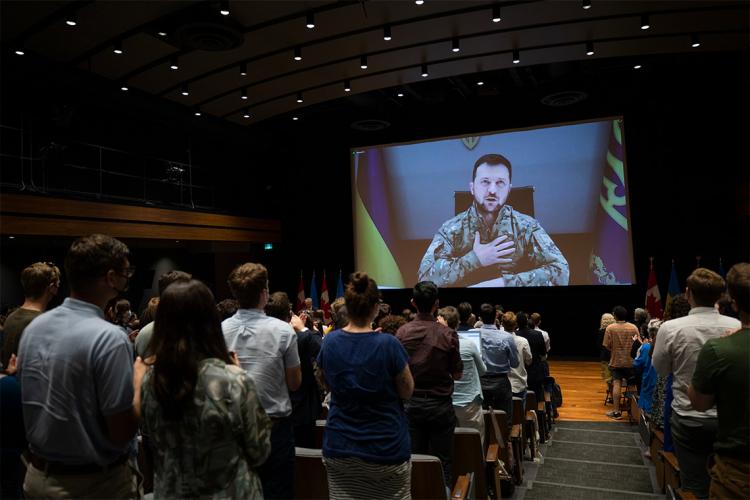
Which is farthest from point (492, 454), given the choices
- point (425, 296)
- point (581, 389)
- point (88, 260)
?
point (581, 389)

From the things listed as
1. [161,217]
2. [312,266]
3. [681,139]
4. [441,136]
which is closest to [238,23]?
[161,217]

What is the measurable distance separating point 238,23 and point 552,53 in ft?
15.5

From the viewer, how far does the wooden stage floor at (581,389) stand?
6488 mm

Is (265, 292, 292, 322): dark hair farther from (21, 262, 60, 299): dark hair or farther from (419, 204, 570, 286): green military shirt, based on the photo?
(419, 204, 570, 286): green military shirt

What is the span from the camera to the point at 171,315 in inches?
53.6

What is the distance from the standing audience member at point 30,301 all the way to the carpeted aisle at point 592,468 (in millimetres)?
3324

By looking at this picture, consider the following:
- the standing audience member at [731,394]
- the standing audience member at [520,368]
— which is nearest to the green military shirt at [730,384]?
the standing audience member at [731,394]

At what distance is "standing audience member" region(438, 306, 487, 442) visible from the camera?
128 inches

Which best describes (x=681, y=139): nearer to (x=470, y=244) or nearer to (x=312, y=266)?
(x=470, y=244)

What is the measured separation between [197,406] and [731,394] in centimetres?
179

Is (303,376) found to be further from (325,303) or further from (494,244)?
(325,303)

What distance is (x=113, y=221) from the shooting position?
27.3ft

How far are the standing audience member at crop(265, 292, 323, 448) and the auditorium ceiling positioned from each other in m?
Answer: 4.43

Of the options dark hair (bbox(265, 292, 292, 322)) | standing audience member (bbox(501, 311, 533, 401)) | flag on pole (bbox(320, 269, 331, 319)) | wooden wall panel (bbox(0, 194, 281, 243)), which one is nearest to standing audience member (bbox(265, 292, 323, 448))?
dark hair (bbox(265, 292, 292, 322))
